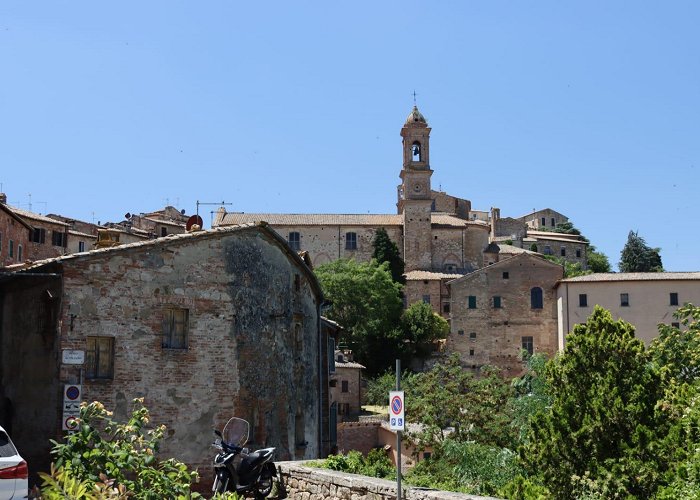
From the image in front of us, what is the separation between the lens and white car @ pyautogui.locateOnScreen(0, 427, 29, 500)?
9.92m

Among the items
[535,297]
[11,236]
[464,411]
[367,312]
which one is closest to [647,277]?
[535,297]

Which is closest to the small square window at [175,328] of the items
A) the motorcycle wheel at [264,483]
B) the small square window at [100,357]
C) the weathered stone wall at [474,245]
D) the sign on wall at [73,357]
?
the small square window at [100,357]

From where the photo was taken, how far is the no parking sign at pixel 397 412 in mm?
11594

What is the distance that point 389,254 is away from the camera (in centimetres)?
8700

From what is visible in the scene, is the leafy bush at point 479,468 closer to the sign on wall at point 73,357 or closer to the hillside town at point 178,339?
the hillside town at point 178,339

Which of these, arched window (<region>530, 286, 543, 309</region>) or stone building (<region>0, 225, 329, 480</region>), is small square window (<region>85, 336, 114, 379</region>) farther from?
arched window (<region>530, 286, 543, 309</region>)

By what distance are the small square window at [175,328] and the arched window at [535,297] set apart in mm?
54213

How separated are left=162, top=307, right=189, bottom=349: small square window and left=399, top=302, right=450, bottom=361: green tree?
5270cm

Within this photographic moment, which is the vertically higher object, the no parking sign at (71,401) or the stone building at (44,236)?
the stone building at (44,236)

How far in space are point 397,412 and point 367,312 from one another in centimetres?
6169

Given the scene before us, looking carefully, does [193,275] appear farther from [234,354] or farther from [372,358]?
[372,358]

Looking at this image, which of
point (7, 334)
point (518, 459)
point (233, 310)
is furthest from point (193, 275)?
point (518, 459)

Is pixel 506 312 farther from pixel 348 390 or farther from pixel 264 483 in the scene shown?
pixel 264 483

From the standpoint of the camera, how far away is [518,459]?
20.0 m
